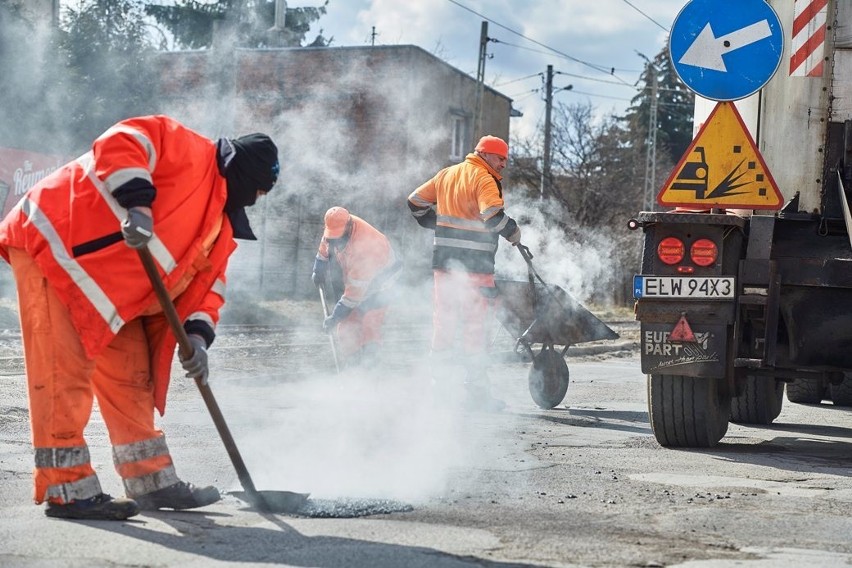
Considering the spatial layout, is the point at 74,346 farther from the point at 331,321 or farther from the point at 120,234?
the point at 331,321

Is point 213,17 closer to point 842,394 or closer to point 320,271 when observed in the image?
point 320,271

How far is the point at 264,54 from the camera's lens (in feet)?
90.0

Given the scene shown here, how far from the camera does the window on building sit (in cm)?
3103

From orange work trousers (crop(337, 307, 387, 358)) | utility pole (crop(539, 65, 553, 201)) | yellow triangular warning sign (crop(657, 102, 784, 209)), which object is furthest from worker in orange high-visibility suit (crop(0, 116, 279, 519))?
utility pole (crop(539, 65, 553, 201))

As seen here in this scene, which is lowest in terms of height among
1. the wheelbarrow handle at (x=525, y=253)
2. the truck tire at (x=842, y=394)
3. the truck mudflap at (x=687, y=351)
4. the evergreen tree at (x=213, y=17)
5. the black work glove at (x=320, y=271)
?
→ the truck tire at (x=842, y=394)

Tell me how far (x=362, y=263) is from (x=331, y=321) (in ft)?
1.65

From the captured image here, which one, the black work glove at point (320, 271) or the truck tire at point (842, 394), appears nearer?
the truck tire at point (842, 394)

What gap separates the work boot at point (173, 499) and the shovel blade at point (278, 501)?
0.19 meters

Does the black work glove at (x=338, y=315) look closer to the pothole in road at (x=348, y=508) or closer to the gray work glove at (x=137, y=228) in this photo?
the pothole in road at (x=348, y=508)

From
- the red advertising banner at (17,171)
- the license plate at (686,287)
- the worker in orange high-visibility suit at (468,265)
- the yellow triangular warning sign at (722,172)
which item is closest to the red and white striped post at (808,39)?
the yellow triangular warning sign at (722,172)

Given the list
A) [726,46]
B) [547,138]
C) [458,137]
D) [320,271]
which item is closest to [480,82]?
[458,137]

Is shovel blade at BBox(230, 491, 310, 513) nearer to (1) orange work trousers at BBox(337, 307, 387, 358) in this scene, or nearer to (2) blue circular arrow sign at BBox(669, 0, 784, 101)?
(2) blue circular arrow sign at BBox(669, 0, 784, 101)

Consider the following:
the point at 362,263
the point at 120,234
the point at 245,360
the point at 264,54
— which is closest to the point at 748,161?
the point at 120,234

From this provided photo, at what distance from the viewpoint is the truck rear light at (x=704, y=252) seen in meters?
5.86
